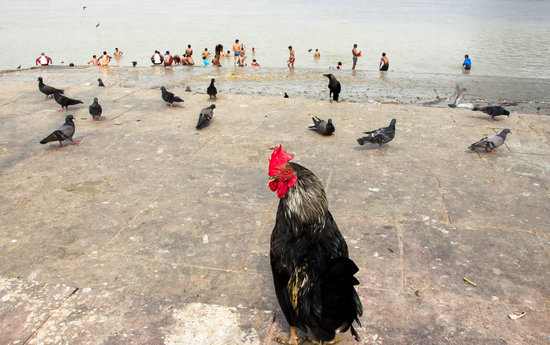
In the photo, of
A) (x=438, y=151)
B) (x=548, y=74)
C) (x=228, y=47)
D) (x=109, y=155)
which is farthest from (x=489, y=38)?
(x=109, y=155)

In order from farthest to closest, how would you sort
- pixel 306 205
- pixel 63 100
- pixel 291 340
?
pixel 63 100 < pixel 291 340 < pixel 306 205

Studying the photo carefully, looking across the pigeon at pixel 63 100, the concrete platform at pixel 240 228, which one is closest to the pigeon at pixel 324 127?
the concrete platform at pixel 240 228

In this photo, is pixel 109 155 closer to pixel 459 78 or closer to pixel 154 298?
pixel 154 298

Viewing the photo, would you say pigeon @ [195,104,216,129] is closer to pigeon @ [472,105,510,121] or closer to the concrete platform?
the concrete platform

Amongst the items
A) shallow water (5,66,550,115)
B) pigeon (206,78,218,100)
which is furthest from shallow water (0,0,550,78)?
pigeon (206,78,218,100)

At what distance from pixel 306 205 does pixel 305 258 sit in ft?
1.72

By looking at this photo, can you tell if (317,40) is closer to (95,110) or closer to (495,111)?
(495,111)

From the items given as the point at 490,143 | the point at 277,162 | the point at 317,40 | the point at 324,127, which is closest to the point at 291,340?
the point at 277,162

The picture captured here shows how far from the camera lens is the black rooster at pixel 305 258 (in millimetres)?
3049

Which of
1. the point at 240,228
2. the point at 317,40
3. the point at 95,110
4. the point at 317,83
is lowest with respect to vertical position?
the point at 240,228

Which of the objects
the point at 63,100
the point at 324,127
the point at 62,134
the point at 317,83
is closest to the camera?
the point at 62,134

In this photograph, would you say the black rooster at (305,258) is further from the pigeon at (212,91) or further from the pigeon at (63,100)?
the pigeon at (63,100)

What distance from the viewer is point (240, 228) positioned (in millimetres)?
5680

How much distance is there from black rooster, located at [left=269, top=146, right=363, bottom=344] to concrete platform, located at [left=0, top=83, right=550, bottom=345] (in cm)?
63
